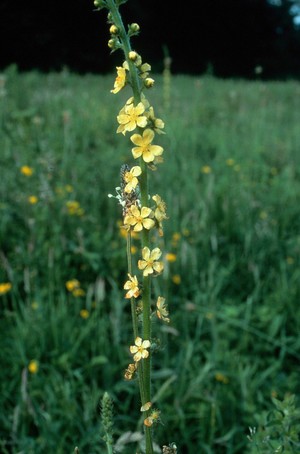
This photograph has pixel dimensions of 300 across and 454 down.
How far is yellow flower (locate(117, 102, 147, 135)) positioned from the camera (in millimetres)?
872

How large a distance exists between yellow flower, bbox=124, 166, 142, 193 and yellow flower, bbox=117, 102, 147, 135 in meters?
0.07

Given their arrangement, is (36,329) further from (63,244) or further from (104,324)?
(63,244)

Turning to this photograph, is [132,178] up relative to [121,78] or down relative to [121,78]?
down

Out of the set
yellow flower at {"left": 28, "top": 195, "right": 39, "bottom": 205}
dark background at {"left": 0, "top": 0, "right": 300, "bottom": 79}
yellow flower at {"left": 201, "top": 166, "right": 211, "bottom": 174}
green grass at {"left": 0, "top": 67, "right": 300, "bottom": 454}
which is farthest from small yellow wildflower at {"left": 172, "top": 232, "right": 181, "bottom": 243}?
dark background at {"left": 0, "top": 0, "right": 300, "bottom": 79}

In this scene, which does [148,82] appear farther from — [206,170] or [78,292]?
[206,170]

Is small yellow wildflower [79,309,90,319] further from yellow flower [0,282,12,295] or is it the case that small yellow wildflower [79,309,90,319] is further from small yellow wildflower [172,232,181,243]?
small yellow wildflower [172,232,181,243]

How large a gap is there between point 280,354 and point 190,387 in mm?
493

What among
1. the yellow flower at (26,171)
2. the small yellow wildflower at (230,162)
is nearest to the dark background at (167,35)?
the small yellow wildflower at (230,162)

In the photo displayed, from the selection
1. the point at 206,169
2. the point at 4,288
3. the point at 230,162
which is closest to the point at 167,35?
the point at 230,162

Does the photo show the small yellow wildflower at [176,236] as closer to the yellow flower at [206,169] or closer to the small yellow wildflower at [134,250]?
→ the small yellow wildflower at [134,250]

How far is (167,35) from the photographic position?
2217 centimetres

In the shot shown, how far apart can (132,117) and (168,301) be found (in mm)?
1707

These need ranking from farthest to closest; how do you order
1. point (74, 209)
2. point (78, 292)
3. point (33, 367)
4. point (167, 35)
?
point (167, 35), point (74, 209), point (78, 292), point (33, 367)

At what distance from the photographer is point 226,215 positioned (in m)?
3.20
